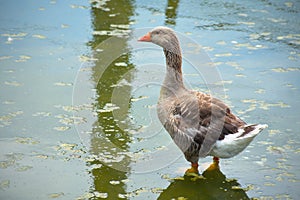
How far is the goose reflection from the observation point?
4711 mm

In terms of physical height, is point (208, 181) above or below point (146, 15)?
below

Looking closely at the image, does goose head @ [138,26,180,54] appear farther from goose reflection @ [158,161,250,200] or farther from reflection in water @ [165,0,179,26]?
reflection in water @ [165,0,179,26]

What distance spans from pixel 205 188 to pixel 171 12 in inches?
190

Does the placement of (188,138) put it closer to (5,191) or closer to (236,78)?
(5,191)

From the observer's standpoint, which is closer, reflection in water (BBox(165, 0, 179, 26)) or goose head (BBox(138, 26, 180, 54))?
goose head (BBox(138, 26, 180, 54))

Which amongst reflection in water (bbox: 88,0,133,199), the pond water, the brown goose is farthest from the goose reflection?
reflection in water (bbox: 88,0,133,199)

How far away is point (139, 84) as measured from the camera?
6.88 metres

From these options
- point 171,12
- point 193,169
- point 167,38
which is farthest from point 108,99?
point 171,12

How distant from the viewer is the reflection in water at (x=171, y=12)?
8.66 meters

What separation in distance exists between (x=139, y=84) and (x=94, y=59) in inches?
36.2

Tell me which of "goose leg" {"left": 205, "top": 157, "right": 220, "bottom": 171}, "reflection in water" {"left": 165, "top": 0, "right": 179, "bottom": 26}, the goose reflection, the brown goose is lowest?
the goose reflection

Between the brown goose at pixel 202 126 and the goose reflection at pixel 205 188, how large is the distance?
0.14m

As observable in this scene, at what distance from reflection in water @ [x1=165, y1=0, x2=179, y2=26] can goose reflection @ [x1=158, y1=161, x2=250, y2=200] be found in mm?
4065

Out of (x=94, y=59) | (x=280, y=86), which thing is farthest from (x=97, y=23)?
(x=280, y=86)
